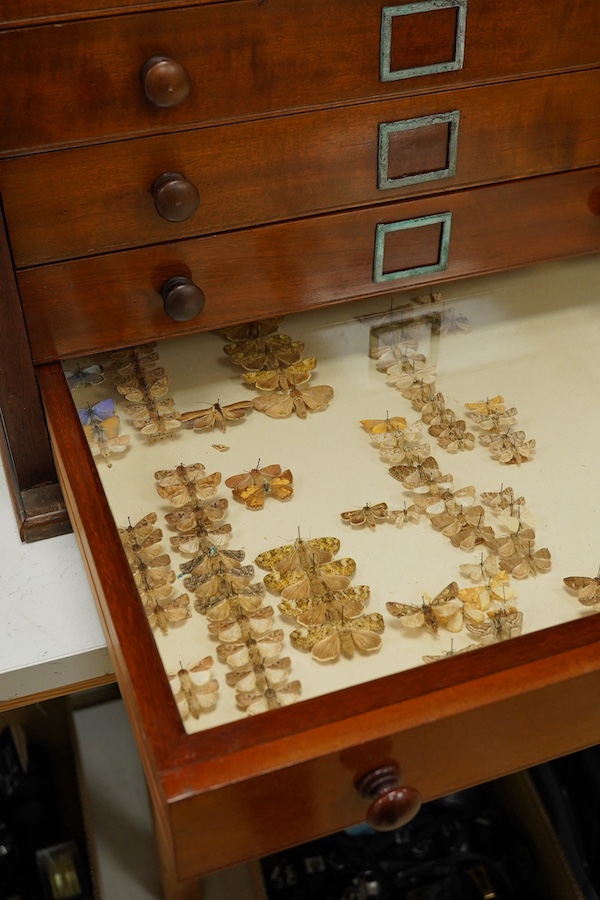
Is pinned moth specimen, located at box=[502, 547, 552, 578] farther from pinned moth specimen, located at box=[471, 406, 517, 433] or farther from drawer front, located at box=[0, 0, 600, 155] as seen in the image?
drawer front, located at box=[0, 0, 600, 155]

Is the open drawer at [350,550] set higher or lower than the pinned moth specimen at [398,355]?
lower

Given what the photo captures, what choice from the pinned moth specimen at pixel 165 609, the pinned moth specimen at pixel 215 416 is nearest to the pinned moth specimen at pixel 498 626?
the pinned moth specimen at pixel 165 609

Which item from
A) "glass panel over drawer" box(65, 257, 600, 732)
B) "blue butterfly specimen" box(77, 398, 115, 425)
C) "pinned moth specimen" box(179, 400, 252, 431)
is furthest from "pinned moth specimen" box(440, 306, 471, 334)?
"blue butterfly specimen" box(77, 398, 115, 425)

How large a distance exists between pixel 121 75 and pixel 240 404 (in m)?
0.31

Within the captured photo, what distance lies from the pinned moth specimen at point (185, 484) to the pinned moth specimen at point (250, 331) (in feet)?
0.71

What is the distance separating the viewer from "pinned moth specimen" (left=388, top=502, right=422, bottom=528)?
80 cm

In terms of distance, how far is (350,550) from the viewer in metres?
0.79

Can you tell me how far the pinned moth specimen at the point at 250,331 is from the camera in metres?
1.02

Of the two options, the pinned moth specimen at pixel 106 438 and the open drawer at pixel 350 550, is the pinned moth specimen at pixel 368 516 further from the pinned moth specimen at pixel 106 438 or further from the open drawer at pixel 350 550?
the pinned moth specimen at pixel 106 438

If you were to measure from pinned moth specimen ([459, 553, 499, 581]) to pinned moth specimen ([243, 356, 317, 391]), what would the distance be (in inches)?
10.9

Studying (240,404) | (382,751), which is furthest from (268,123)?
(382,751)

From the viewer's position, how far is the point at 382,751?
23.9 inches

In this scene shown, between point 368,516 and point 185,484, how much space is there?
158 millimetres

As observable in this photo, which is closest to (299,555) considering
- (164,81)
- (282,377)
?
(282,377)
